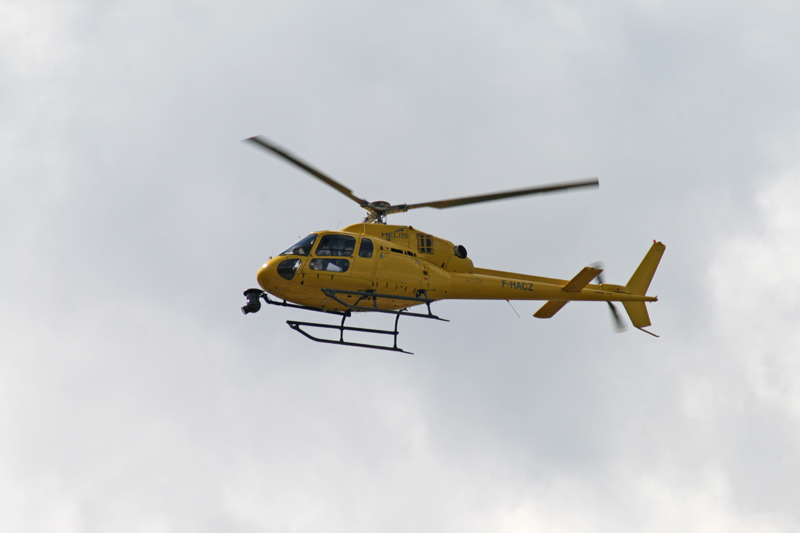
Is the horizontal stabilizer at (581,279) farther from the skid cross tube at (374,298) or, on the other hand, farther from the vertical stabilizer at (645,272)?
the skid cross tube at (374,298)

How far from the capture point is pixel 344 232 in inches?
794

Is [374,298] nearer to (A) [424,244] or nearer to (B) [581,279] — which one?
(A) [424,244]

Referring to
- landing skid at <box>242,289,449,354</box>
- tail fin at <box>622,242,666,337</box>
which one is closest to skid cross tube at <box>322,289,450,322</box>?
landing skid at <box>242,289,449,354</box>

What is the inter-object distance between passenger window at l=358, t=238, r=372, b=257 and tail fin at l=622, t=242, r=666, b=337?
8910 millimetres

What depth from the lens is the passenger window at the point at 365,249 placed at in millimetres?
19922

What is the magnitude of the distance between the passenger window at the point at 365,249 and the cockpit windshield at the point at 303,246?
45.5 inches

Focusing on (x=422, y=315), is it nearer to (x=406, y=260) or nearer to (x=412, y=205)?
(x=406, y=260)

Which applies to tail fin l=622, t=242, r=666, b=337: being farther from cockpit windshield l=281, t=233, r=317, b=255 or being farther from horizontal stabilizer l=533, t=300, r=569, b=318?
cockpit windshield l=281, t=233, r=317, b=255

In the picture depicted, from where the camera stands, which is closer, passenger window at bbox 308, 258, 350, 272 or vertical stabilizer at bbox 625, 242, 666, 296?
passenger window at bbox 308, 258, 350, 272

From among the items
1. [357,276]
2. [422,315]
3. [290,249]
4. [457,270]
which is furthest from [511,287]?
[290,249]

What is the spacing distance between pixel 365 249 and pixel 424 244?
2.22 metres

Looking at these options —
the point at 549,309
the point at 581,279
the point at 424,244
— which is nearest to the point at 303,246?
the point at 424,244

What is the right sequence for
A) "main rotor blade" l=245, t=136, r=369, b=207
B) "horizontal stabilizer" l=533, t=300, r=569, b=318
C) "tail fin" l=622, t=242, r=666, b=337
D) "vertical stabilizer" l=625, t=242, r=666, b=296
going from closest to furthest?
"main rotor blade" l=245, t=136, r=369, b=207, "horizontal stabilizer" l=533, t=300, r=569, b=318, "tail fin" l=622, t=242, r=666, b=337, "vertical stabilizer" l=625, t=242, r=666, b=296

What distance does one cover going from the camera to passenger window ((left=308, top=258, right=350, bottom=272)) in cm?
1931
